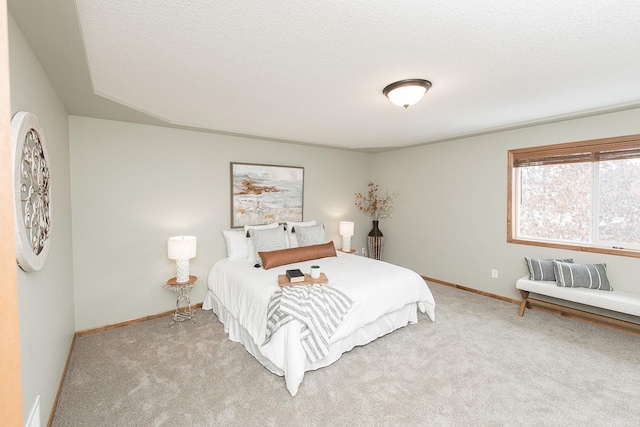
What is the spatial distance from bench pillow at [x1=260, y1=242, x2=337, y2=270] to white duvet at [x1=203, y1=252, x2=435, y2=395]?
84 millimetres

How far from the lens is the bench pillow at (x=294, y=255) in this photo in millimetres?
3510

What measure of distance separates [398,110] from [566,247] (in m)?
2.70

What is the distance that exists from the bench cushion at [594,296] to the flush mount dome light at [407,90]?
8.85 feet

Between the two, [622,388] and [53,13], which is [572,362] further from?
[53,13]

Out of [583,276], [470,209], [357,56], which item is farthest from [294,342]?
[470,209]

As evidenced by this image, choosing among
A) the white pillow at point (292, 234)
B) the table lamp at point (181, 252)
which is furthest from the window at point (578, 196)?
the table lamp at point (181, 252)

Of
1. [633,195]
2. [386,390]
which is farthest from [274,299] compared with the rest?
[633,195]

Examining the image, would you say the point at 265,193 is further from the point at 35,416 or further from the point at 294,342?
the point at 35,416

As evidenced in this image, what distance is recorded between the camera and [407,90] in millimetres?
2275

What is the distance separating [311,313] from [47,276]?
6.29 ft

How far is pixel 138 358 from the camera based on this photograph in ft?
8.76

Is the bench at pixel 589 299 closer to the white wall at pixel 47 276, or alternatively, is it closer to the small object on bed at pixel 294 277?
the small object on bed at pixel 294 277

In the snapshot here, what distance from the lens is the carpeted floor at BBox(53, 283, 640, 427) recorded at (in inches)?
77.0

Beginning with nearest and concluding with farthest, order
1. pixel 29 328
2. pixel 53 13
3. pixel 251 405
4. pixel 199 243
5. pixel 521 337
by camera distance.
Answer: pixel 53 13
pixel 29 328
pixel 251 405
pixel 521 337
pixel 199 243
